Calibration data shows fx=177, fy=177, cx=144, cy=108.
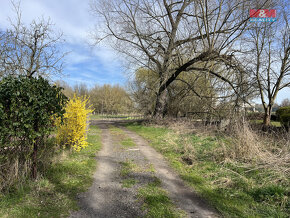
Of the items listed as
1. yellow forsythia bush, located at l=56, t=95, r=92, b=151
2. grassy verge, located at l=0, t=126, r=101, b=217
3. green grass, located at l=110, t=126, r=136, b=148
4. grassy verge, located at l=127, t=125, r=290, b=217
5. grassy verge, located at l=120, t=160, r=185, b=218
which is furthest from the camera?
green grass, located at l=110, t=126, r=136, b=148

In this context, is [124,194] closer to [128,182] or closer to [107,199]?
[107,199]

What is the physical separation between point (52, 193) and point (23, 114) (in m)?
1.65

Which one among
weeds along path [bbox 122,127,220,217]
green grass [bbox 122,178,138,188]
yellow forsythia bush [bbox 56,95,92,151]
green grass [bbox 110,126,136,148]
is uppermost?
yellow forsythia bush [bbox 56,95,92,151]

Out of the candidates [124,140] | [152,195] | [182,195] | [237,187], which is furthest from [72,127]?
[237,187]

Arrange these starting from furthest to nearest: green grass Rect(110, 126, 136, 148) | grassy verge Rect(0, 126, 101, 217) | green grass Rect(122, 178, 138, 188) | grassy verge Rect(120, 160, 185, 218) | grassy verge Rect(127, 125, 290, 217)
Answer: green grass Rect(110, 126, 136, 148)
green grass Rect(122, 178, 138, 188)
grassy verge Rect(127, 125, 290, 217)
grassy verge Rect(120, 160, 185, 218)
grassy verge Rect(0, 126, 101, 217)

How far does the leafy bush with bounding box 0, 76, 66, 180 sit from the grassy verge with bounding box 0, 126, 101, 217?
1.44ft

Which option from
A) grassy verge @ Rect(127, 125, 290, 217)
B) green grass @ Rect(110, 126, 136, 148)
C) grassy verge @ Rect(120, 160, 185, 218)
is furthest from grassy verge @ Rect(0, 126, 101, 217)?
green grass @ Rect(110, 126, 136, 148)

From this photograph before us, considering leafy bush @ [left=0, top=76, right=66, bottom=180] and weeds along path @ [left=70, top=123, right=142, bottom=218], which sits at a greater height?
leafy bush @ [left=0, top=76, right=66, bottom=180]

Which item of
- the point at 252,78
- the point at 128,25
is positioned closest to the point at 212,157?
the point at 252,78

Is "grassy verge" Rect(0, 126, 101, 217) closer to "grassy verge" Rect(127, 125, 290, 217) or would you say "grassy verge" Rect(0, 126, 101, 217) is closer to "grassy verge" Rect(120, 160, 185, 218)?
"grassy verge" Rect(120, 160, 185, 218)

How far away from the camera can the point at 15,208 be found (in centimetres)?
289

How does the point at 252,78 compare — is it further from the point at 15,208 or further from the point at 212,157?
the point at 15,208

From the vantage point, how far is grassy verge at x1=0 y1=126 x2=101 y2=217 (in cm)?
291

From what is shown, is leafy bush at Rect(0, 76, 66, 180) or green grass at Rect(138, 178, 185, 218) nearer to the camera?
green grass at Rect(138, 178, 185, 218)
